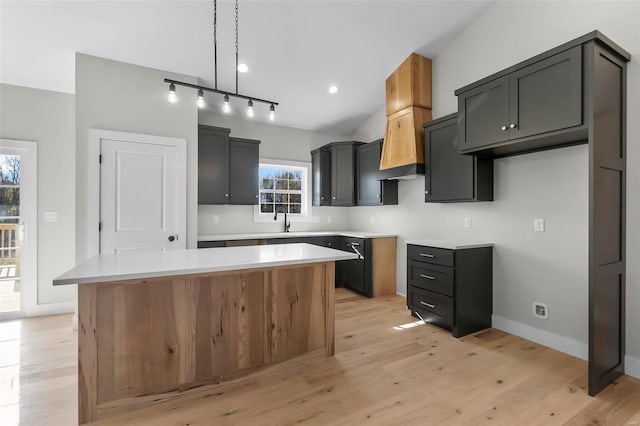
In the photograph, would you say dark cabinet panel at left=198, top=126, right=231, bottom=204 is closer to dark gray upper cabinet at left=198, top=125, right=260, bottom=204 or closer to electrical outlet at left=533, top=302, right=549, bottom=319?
dark gray upper cabinet at left=198, top=125, right=260, bottom=204

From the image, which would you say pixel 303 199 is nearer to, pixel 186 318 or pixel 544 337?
pixel 186 318

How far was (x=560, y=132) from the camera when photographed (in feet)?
7.31

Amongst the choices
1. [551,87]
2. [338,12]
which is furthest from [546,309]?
[338,12]

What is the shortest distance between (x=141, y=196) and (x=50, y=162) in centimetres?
134

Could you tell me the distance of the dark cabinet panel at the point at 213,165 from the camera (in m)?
4.07

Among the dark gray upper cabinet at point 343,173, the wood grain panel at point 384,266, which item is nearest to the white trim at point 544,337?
the wood grain panel at point 384,266

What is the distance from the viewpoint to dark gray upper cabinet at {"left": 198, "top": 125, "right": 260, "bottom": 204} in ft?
13.4

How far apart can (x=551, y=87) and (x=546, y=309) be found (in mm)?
1948

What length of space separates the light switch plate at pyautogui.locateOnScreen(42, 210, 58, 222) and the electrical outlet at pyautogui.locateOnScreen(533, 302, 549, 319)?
5.44m

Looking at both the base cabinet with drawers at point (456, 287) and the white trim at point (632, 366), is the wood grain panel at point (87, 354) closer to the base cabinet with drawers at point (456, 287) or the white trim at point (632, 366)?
the base cabinet with drawers at point (456, 287)

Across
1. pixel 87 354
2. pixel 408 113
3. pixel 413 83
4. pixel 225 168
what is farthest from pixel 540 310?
pixel 225 168

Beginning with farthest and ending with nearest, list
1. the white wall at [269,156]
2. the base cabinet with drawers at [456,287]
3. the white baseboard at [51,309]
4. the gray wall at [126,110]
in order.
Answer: the white wall at [269,156], the white baseboard at [51,309], the gray wall at [126,110], the base cabinet with drawers at [456,287]

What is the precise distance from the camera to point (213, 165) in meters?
4.15

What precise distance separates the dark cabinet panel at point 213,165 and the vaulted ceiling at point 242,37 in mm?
502
